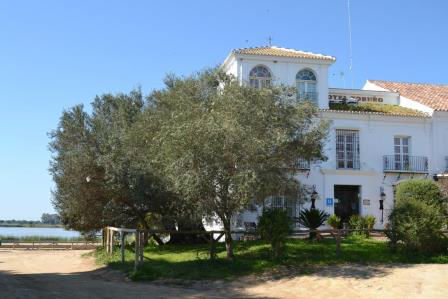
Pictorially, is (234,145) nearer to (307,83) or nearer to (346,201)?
(307,83)

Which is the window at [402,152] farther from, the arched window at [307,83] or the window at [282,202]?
the window at [282,202]

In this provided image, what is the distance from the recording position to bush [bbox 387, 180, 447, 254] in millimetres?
17688

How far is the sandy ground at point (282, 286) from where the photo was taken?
1353 centimetres

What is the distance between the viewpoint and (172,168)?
668 inches

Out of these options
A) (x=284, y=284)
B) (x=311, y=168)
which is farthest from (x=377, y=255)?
(x=311, y=168)

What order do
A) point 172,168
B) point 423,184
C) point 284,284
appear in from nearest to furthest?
point 284,284
point 172,168
point 423,184

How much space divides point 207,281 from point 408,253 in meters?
6.91

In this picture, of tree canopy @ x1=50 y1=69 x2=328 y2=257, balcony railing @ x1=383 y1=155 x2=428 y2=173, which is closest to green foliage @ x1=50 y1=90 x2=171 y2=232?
tree canopy @ x1=50 y1=69 x2=328 y2=257

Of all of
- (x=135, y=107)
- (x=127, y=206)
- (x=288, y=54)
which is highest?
(x=288, y=54)

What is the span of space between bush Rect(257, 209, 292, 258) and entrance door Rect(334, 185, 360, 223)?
11885 mm

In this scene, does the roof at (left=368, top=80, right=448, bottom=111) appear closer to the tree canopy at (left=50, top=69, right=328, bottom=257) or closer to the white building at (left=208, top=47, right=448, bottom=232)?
the white building at (left=208, top=47, right=448, bottom=232)

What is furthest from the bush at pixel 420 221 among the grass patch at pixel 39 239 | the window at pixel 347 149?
the grass patch at pixel 39 239

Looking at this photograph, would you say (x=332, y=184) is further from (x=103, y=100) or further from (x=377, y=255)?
(x=103, y=100)

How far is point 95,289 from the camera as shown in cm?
1439
